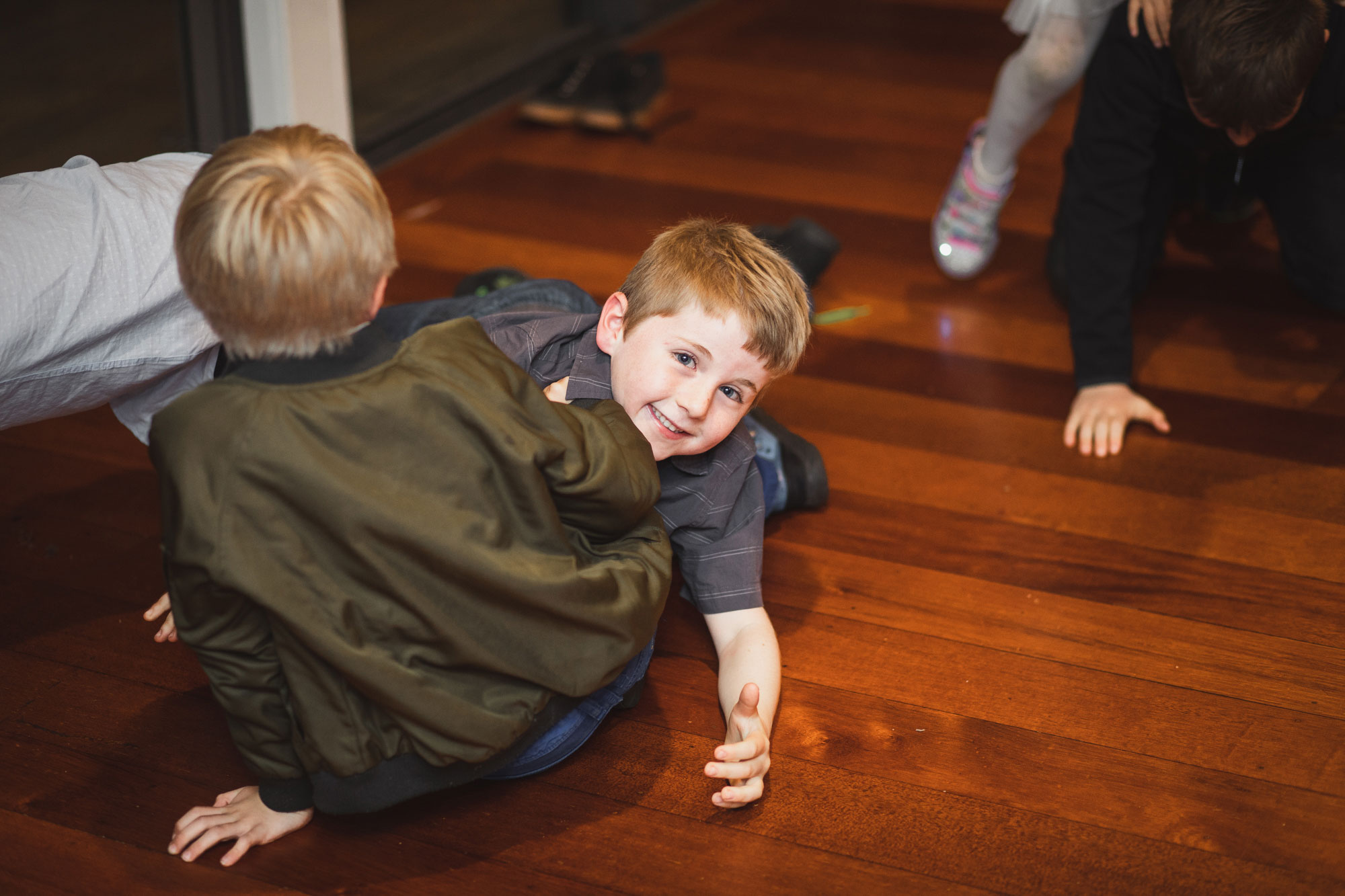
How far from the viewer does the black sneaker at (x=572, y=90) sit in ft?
8.41

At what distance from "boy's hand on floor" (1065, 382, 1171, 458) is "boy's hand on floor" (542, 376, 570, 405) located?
0.76 m

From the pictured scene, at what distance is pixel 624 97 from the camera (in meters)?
2.54

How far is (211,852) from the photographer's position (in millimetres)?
1012

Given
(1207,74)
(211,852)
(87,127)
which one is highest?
(1207,74)

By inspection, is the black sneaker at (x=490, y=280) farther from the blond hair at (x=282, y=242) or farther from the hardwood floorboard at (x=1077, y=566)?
the blond hair at (x=282, y=242)

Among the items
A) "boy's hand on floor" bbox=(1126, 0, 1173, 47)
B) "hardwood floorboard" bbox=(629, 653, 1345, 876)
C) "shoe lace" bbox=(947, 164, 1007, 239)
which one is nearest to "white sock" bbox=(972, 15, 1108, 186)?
"shoe lace" bbox=(947, 164, 1007, 239)

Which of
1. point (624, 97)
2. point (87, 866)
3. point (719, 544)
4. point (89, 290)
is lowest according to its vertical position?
point (87, 866)

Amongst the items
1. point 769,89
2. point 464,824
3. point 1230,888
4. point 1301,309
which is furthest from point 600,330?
point 769,89

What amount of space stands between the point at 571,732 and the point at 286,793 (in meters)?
0.25

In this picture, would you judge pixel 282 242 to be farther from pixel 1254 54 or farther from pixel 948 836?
pixel 1254 54

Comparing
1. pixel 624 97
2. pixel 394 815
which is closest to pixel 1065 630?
pixel 394 815

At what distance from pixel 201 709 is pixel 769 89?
210cm

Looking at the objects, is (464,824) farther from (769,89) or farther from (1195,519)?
(769,89)

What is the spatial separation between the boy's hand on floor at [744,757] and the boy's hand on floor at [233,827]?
1.18 ft
